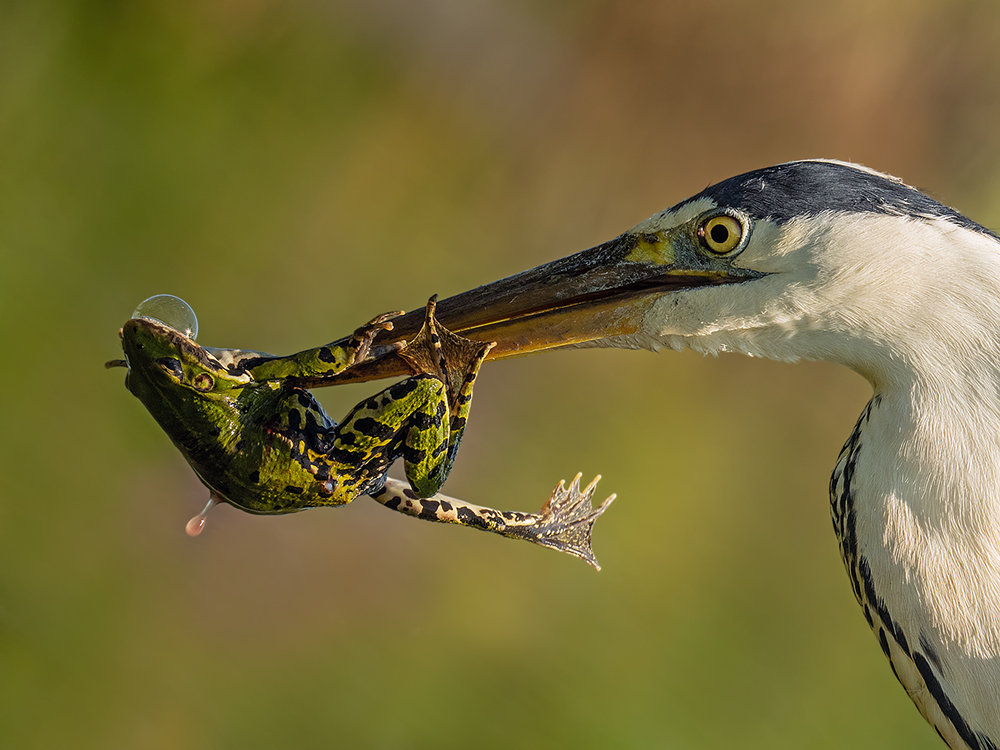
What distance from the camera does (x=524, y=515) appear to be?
0.55 metres

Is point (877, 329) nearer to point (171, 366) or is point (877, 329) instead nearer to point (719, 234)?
point (719, 234)

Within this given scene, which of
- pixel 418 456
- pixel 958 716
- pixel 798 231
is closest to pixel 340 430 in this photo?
pixel 418 456

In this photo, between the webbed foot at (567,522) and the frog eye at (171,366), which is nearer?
the frog eye at (171,366)

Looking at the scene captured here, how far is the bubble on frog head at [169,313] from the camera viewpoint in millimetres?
422

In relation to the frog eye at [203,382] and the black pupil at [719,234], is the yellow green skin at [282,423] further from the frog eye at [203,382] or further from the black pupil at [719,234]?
the black pupil at [719,234]

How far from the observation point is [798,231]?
465 mm

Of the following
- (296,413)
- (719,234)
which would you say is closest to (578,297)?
(719,234)

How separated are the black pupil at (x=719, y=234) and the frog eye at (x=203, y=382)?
1.02ft

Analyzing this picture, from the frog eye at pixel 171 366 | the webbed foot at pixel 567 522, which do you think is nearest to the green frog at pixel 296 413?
the frog eye at pixel 171 366

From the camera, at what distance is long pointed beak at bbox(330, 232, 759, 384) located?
50 cm

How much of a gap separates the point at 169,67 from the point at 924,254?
1322 mm

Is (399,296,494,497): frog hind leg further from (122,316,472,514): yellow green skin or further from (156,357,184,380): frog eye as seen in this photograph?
(156,357,184,380): frog eye

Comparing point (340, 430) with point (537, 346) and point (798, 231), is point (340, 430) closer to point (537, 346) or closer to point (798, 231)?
point (537, 346)

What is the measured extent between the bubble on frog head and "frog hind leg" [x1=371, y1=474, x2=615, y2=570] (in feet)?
0.49
